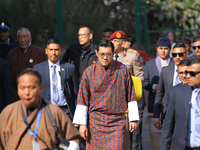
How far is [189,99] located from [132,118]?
3.47ft

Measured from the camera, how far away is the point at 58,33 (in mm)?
10234

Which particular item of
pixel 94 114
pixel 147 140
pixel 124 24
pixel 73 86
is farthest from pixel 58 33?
pixel 94 114

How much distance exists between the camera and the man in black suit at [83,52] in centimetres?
673

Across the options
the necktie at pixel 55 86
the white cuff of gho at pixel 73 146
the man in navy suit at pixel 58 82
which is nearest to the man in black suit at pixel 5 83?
the man in navy suit at pixel 58 82

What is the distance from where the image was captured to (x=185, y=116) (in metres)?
4.35

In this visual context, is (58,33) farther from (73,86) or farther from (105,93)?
(105,93)

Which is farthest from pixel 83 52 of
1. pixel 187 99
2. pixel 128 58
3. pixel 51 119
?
pixel 51 119

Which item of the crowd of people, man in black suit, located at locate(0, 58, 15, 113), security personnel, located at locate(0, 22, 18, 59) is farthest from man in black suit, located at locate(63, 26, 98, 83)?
man in black suit, located at locate(0, 58, 15, 113)

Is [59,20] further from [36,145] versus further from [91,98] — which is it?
[36,145]

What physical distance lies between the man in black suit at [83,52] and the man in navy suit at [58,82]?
2.39 feet

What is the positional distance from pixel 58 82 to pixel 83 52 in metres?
1.12

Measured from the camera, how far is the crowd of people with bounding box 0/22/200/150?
3.39 meters

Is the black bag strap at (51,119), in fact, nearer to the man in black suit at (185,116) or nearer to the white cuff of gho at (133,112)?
the man in black suit at (185,116)

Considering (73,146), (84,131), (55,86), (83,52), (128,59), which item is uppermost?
(83,52)
